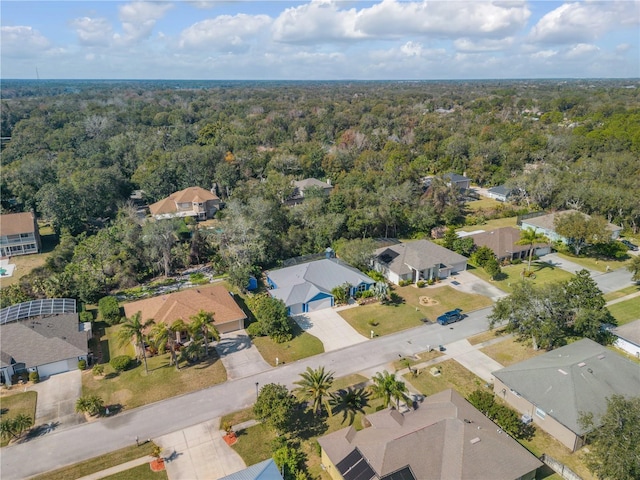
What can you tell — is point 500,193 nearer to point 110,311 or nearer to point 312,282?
point 312,282

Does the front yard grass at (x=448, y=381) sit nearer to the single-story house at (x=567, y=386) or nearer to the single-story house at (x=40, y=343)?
the single-story house at (x=567, y=386)

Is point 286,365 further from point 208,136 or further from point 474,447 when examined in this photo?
point 208,136

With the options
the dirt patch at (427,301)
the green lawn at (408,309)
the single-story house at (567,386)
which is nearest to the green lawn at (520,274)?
the green lawn at (408,309)

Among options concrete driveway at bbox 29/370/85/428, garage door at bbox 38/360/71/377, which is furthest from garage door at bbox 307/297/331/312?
garage door at bbox 38/360/71/377

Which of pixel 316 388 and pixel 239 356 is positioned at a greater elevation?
pixel 316 388

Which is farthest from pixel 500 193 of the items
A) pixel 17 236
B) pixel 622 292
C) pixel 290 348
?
pixel 17 236

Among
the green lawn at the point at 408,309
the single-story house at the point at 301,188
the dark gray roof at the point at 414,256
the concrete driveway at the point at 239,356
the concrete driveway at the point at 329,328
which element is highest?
the single-story house at the point at 301,188
